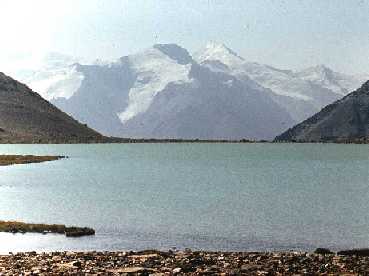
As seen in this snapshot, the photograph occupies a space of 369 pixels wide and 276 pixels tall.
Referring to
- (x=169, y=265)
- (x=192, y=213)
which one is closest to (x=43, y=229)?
(x=192, y=213)

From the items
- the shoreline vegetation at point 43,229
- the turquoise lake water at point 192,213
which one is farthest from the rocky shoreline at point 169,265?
the shoreline vegetation at point 43,229

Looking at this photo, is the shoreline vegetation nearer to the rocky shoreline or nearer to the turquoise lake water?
the turquoise lake water

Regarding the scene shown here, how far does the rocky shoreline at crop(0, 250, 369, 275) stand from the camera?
109 ft

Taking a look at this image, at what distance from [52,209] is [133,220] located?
56.1ft

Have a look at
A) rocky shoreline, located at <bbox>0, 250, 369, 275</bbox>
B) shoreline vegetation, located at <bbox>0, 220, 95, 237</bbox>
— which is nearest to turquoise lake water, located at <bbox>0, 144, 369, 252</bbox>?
shoreline vegetation, located at <bbox>0, 220, 95, 237</bbox>

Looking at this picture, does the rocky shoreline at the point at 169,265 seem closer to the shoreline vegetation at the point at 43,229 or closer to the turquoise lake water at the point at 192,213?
the turquoise lake water at the point at 192,213

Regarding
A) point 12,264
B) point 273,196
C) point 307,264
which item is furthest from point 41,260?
point 273,196

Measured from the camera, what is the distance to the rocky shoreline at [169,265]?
3312cm

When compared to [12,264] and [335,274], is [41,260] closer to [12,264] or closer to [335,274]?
[12,264]

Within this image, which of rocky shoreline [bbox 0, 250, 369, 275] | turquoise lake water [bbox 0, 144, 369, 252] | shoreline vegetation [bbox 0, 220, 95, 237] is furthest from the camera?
shoreline vegetation [bbox 0, 220, 95, 237]

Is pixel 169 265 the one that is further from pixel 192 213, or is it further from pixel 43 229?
pixel 192 213

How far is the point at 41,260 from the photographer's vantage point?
129ft

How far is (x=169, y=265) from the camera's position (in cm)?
3591

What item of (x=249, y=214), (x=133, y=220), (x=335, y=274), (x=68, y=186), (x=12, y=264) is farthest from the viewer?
(x=68, y=186)
